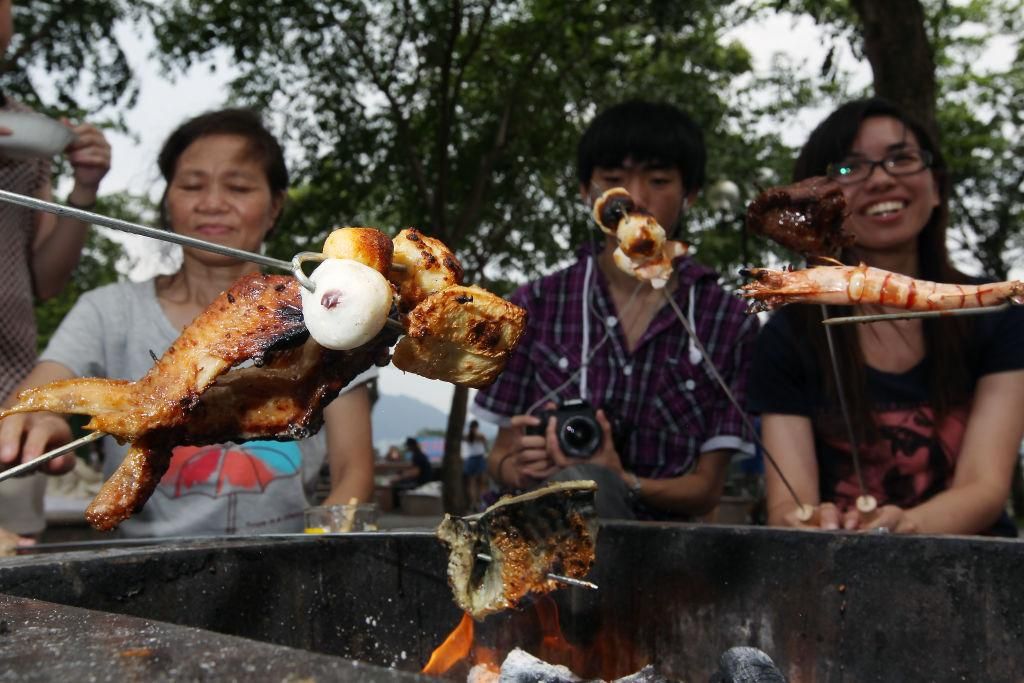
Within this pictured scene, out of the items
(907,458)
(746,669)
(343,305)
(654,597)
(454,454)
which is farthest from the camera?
(454,454)

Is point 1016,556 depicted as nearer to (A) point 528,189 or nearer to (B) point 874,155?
(B) point 874,155

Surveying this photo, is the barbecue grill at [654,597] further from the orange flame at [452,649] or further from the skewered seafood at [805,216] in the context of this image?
the skewered seafood at [805,216]

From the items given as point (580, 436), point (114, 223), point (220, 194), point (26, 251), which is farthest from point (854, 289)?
point (26, 251)

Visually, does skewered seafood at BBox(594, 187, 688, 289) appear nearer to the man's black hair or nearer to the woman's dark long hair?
the woman's dark long hair

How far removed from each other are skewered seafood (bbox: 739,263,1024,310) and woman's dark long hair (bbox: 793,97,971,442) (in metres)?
0.98

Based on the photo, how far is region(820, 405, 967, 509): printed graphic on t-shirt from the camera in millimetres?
2109

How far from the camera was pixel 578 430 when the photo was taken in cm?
217

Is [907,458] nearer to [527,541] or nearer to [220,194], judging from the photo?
[527,541]

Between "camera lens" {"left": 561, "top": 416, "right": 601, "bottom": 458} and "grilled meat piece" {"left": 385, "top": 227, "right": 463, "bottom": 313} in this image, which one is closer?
"grilled meat piece" {"left": 385, "top": 227, "right": 463, "bottom": 313}

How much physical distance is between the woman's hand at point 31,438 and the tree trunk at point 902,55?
4148 millimetres

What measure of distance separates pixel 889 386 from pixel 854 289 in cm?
114

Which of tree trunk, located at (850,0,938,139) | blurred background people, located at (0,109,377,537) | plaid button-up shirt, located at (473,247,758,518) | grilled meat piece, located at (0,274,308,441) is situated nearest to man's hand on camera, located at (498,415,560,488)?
plaid button-up shirt, located at (473,247,758,518)

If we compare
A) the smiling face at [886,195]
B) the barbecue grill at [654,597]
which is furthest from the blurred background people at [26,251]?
the smiling face at [886,195]

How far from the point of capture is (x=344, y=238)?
3.38 ft
